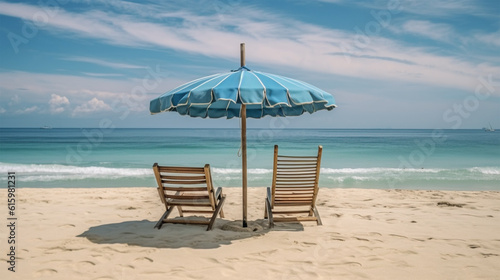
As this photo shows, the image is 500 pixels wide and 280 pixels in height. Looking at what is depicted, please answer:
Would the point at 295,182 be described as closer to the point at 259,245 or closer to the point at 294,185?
the point at 294,185

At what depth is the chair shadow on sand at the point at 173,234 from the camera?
4.14m

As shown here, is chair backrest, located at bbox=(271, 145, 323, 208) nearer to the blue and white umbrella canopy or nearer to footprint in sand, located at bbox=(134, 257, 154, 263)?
the blue and white umbrella canopy

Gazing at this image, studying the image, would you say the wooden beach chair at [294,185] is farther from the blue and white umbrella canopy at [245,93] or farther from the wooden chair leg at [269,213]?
the blue and white umbrella canopy at [245,93]

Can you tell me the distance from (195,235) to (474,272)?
289 centimetres

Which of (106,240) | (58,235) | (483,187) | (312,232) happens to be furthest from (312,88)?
(483,187)

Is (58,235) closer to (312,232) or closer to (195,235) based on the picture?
(195,235)

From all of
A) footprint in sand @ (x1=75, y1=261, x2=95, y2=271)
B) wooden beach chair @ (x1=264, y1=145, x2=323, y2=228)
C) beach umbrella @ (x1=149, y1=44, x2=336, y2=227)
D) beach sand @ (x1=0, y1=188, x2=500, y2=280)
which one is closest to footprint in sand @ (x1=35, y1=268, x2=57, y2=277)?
beach sand @ (x1=0, y1=188, x2=500, y2=280)

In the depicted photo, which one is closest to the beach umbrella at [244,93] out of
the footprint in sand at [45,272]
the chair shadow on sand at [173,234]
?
the chair shadow on sand at [173,234]

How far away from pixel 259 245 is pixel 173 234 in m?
1.09

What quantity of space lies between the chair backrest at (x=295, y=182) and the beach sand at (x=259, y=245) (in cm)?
38

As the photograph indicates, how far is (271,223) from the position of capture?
4754 millimetres

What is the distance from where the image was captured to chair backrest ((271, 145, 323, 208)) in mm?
4734

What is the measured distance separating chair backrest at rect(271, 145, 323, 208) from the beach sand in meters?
0.38

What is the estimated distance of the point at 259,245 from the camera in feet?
13.4
